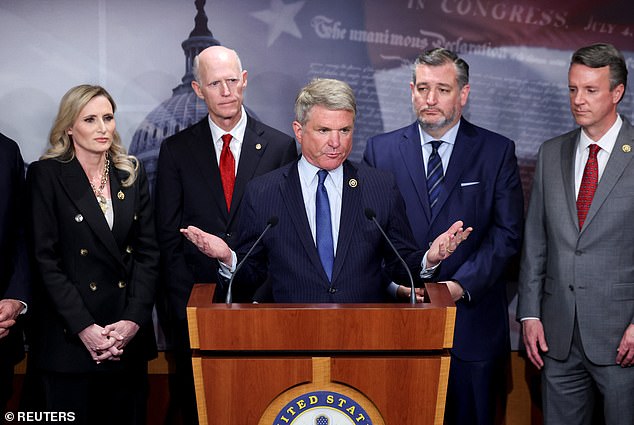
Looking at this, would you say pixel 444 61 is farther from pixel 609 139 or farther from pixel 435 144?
pixel 609 139

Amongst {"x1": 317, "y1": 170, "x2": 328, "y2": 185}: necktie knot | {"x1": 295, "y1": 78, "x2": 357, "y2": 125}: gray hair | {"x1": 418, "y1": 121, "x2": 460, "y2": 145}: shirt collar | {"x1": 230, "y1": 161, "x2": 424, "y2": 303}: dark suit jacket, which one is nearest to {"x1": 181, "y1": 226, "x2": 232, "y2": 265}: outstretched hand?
{"x1": 230, "y1": 161, "x2": 424, "y2": 303}: dark suit jacket

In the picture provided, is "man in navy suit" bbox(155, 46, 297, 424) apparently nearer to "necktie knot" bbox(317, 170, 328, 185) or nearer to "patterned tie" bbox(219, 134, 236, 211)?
"patterned tie" bbox(219, 134, 236, 211)

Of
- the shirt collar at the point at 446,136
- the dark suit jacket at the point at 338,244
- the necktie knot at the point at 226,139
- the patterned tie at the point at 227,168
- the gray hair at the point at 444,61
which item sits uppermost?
the gray hair at the point at 444,61

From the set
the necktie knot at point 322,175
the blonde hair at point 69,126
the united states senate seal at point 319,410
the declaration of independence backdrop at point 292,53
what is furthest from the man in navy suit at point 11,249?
the united states senate seal at point 319,410

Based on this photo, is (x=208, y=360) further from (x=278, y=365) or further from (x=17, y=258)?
(x=17, y=258)

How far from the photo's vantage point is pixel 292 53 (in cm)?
459

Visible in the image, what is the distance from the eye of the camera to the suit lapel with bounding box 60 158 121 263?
141 inches

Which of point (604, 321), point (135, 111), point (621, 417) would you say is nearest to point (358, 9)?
point (135, 111)

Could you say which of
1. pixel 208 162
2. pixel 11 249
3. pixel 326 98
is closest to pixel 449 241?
pixel 326 98

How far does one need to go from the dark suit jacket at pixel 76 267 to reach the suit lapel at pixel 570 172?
172 centimetres

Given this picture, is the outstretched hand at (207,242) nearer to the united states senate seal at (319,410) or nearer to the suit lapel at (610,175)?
the united states senate seal at (319,410)

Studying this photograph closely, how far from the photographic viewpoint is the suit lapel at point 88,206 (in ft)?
11.7

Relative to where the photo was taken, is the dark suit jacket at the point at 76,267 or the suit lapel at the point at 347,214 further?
the dark suit jacket at the point at 76,267

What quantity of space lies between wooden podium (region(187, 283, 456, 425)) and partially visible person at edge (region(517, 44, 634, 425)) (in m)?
1.12
